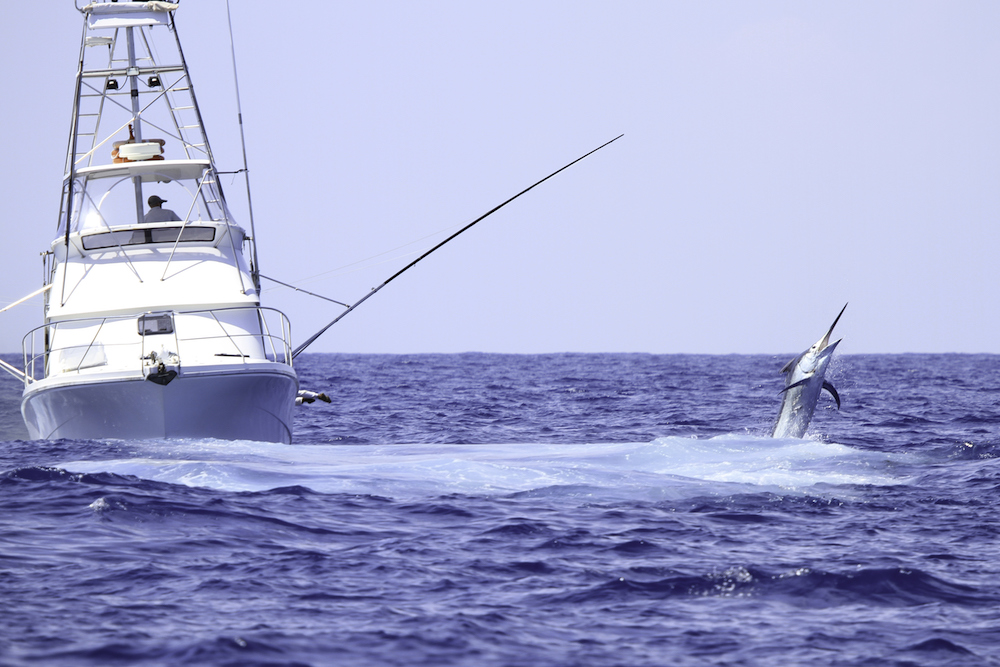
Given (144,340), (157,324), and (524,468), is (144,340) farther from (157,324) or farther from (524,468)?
(524,468)

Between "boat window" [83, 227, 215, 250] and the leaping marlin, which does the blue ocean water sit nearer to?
the leaping marlin

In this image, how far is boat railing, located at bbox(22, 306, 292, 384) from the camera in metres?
13.9

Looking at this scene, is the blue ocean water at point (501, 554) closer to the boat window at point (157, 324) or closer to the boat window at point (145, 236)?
the boat window at point (157, 324)

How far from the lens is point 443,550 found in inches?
309

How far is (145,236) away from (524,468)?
728 centimetres

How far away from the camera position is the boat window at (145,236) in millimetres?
14984

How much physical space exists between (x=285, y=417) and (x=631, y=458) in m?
5.17

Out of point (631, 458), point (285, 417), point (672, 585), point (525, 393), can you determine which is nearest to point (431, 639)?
point (672, 585)

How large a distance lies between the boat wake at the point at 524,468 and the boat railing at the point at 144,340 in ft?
4.86

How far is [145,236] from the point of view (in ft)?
49.5

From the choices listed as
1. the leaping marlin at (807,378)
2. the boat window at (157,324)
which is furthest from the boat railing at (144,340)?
the leaping marlin at (807,378)

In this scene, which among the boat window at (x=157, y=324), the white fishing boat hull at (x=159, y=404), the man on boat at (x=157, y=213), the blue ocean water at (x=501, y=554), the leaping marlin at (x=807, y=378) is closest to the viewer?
the blue ocean water at (x=501, y=554)

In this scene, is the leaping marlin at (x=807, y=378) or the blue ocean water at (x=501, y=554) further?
the leaping marlin at (x=807, y=378)

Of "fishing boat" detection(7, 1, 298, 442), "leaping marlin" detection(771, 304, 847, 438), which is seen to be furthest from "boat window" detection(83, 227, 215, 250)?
"leaping marlin" detection(771, 304, 847, 438)
